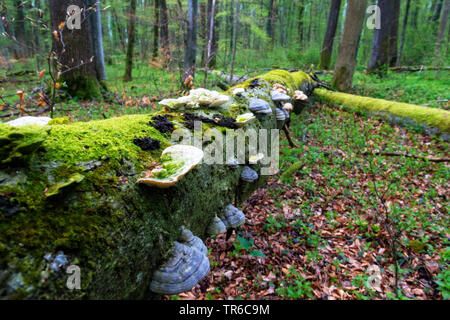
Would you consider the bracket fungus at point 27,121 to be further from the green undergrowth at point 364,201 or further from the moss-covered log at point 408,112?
the moss-covered log at point 408,112

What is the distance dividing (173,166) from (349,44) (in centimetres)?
1079

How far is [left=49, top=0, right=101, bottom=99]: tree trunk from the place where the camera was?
7.52 meters

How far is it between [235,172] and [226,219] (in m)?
0.68

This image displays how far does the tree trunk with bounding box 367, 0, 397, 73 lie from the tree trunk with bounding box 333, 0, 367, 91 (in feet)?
16.3

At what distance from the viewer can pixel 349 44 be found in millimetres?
9695

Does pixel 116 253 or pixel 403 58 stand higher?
Result: pixel 403 58

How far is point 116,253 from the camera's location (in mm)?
1456

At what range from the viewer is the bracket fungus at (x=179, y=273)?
1663mm

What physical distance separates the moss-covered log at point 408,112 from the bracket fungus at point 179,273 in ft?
25.9

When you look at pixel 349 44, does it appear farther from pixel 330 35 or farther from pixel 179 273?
pixel 179 273

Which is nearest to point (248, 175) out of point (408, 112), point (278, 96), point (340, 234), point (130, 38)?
point (340, 234)

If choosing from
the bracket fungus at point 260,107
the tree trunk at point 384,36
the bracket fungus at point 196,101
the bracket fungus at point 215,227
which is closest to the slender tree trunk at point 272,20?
the tree trunk at point 384,36
